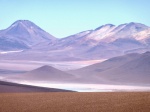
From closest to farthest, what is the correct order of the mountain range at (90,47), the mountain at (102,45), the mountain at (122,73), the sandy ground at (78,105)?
the sandy ground at (78,105), the mountain at (122,73), the mountain range at (90,47), the mountain at (102,45)

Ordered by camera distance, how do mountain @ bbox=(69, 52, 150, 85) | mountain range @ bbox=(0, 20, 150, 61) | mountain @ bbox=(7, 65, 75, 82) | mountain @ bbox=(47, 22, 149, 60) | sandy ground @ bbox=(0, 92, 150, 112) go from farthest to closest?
1. mountain @ bbox=(47, 22, 149, 60)
2. mountain range @ bbox=(0, 20, 150, 61)
3. mountain @ bbox=(7, 65, 75, 82)
4. mountain @ bbox=(69, 52, 150, 85)
5. sandy ground @ bbox=(0, 92, 150, 112)

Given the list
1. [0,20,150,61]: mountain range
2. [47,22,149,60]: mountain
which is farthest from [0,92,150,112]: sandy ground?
[47,22,149,60]: mountain

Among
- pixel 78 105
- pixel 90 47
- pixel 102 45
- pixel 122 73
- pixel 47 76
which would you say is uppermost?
→ pixel 102 45

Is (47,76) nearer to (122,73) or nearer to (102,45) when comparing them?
(122,73)

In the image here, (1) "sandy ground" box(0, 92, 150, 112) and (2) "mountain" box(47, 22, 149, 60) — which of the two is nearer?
(1) "sandy ground" box(0, 92, 150, 112)

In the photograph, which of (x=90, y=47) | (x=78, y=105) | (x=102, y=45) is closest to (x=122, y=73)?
(x=78, y=105)

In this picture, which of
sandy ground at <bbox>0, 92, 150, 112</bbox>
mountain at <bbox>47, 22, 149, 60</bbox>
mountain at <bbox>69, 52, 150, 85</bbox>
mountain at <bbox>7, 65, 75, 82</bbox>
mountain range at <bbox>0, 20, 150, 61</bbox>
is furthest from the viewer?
mountain at <bbox>47, 22, 149, 60</bbox>

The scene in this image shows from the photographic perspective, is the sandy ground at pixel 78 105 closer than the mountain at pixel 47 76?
Yes

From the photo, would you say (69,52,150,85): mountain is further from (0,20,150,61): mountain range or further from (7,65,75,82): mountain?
(0,20,150,61): mountain range

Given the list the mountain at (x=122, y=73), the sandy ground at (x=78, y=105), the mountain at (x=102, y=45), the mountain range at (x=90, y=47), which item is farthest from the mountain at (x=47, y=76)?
the mountain at (x=102, y=45)

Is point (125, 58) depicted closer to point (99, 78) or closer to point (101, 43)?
point (99, 78)

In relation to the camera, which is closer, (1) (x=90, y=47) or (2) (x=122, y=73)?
(2) (x=122, y=73)

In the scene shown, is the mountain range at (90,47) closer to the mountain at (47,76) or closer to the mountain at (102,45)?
the mountain at (102,45)

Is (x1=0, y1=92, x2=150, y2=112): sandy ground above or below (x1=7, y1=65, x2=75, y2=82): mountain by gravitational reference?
below
